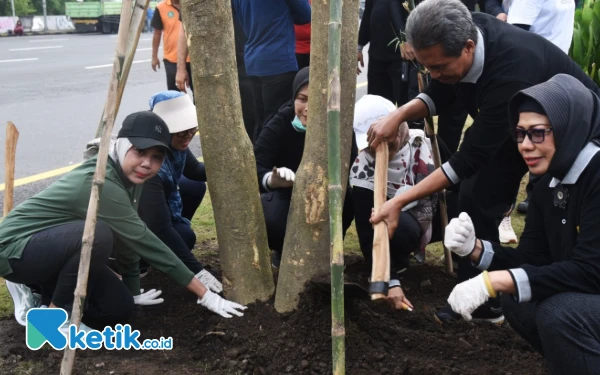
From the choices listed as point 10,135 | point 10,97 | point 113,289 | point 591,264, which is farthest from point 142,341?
point 10,97

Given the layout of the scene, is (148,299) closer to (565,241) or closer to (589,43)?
(565,241)

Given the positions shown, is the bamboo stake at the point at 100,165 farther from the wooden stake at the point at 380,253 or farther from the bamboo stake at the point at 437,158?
the bamboo stake at the point at 437,158

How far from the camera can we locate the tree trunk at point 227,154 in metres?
3.31

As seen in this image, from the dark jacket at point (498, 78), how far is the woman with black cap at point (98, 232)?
126 cm

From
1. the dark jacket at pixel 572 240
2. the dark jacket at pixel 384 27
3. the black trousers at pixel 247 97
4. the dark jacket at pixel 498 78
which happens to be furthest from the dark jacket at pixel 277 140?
the dark jacket at pixel 384 27

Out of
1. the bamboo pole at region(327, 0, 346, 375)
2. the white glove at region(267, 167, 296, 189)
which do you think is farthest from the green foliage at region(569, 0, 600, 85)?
the bamboo pole at region(327, 0, 346, 375)

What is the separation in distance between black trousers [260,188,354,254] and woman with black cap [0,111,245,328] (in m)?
0.71

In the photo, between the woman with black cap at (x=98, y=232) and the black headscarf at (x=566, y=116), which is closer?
the black headscarf at (x=566, y=116)

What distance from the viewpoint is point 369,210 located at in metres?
3.96

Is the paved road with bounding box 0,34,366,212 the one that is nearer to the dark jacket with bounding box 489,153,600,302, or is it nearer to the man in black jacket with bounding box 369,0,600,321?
the man in black jacket with bounding box 369,0,600,321

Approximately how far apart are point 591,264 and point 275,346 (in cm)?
132

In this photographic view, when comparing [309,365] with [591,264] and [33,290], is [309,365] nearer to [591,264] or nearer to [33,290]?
[591,264]

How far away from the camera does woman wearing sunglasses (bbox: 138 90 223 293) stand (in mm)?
3893

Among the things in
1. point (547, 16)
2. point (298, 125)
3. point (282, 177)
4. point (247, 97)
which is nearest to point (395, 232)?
point (282, 177)
